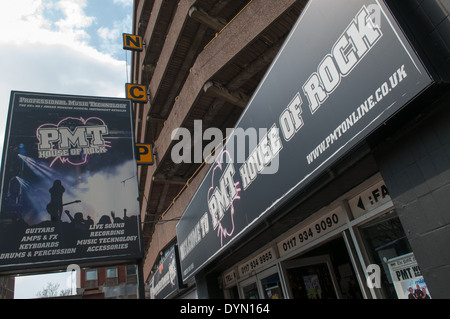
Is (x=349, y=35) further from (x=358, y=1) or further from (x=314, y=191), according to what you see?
(x=314, y=191)

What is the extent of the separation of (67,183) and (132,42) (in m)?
14.1

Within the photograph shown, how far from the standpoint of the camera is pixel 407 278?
12.5 ft

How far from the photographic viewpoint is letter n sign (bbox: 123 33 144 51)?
61.0 ft

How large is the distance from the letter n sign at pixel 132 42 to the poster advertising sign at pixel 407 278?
709 inches

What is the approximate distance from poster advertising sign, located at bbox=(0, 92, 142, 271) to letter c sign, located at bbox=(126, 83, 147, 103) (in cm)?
688

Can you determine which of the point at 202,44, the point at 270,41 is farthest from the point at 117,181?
the point at 202,44

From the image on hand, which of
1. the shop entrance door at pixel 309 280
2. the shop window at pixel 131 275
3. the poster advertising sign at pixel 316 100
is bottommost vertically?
the shop entrance door at pixel 309 280

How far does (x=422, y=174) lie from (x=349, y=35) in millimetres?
1517

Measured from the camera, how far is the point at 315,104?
12.4ft

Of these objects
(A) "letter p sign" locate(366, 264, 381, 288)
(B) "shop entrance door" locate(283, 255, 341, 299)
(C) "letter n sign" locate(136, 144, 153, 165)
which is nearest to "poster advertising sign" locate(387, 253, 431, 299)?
(A) "letter p sign" locate(366, 264, 381, 288)

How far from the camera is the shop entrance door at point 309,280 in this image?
6.47 m

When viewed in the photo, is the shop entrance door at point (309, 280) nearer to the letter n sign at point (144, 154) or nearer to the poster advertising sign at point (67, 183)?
the poster advertising sign at point (67, 183)

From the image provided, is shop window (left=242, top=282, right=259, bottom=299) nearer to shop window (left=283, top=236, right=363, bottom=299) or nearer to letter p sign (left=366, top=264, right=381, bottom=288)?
shop window (left=283, top=236, right=363, bottom=299)

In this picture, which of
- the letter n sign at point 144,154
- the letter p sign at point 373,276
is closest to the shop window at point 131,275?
the letter n sign at point 144,154
